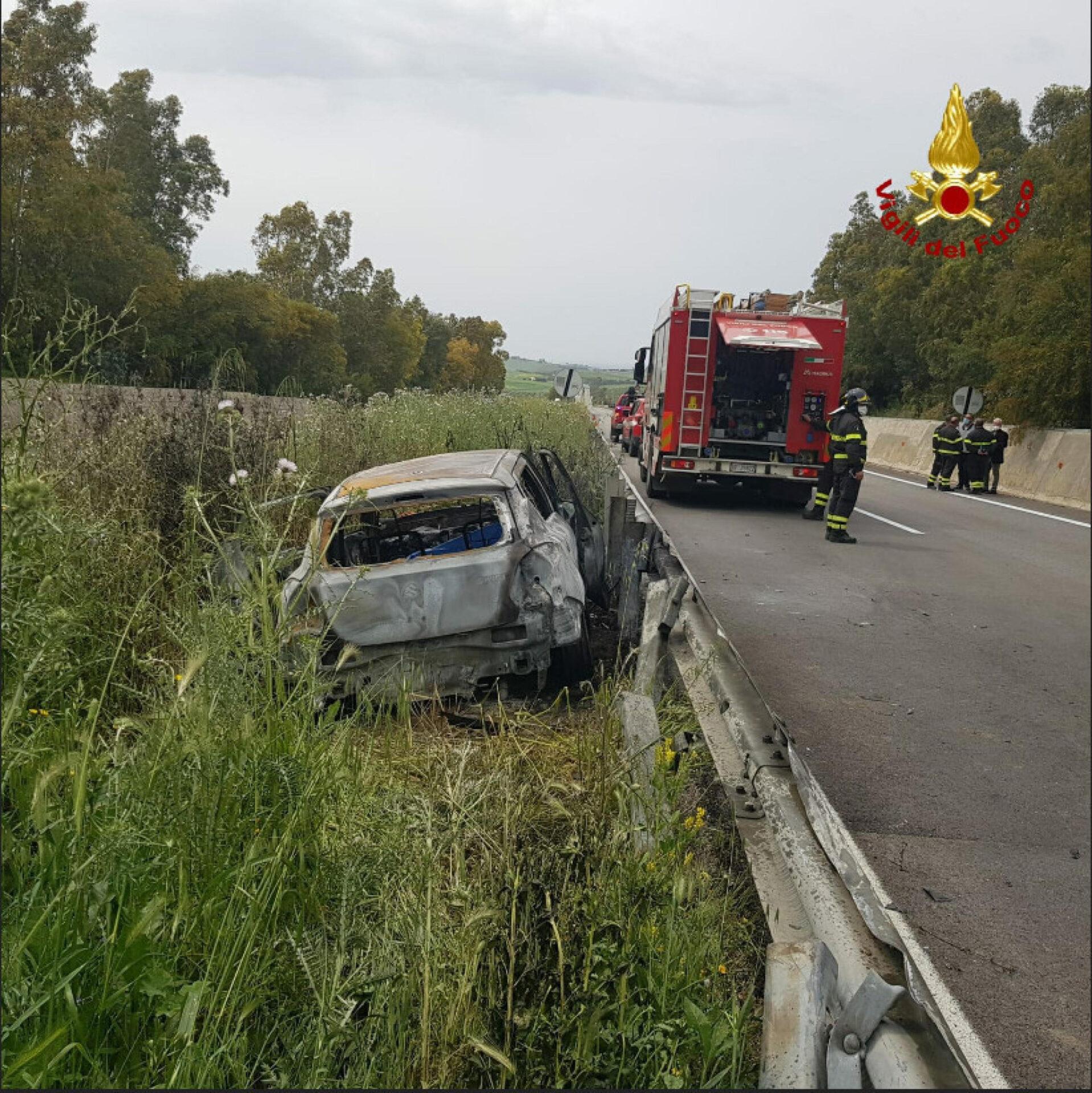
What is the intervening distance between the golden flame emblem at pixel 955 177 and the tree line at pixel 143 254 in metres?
1.00

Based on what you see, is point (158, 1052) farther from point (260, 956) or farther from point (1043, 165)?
point (1043, 165)

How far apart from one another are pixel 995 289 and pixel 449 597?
4366 mm

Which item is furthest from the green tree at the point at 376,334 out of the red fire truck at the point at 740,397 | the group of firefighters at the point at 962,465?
the red fire truck at the point at 740,397

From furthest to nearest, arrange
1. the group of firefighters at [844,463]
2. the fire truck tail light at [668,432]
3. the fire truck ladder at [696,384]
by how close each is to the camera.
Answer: the fire truck tail light at [668,432] → the fire truck ladder at [696,384] → the group of firefighters at [844,463]

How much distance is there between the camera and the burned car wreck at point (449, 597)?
18.4ft

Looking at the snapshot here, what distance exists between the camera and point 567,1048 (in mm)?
2600

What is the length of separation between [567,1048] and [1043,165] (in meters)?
2.25

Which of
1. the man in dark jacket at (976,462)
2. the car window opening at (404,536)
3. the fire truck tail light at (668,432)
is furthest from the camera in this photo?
the fire truck tail light at (668,432)

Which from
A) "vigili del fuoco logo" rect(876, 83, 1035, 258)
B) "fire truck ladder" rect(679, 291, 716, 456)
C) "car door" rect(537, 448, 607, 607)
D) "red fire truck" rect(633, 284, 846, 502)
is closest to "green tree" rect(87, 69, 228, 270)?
"vigili del fuoco logo" rect(876, 83, 1035, 258)

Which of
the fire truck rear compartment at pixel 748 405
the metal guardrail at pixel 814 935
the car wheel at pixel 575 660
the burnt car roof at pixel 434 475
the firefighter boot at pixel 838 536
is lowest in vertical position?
the car wheel at pixel 575 660

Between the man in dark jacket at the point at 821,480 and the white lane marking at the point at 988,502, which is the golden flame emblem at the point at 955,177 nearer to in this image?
the white lane marking at the point at 988,502

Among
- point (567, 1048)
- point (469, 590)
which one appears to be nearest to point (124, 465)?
point (469, 590)

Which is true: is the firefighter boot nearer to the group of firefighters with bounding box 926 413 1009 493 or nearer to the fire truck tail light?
the group of firefighters with bounding box 926 413 1009 493

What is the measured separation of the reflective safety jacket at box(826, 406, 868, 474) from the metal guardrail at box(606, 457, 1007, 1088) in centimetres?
764
